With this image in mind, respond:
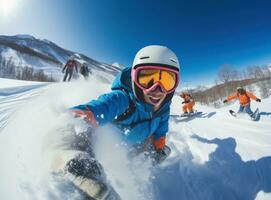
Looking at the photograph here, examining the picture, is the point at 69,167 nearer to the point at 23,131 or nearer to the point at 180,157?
the point at 23,131

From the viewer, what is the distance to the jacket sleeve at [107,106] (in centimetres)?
203

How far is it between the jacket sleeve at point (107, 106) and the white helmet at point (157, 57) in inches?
17.2

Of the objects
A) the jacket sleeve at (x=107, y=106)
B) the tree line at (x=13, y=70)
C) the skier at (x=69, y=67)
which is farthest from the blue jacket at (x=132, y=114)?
the tree line at (x=13, y=70)

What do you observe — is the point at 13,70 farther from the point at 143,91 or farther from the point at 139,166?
the point at 143,91

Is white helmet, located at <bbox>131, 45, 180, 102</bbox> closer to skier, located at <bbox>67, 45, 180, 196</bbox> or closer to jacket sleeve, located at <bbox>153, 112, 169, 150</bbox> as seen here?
skier, located at <bbox>67, 45, 180, 196</bbox>

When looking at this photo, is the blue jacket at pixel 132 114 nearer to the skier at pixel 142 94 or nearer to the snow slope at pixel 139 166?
the skier at pixel 142 94

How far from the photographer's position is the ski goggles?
2.58m

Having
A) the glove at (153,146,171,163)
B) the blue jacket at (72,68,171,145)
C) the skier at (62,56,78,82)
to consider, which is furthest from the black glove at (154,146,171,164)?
the skier at (62,56,78,82)

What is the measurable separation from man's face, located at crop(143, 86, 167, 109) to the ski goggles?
1.8 inches

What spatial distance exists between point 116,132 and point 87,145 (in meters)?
1.00

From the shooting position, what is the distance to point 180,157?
3.48 meters

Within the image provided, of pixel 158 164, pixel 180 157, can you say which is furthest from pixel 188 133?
pixel 158 164

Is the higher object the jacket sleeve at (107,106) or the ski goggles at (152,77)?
the ski goggles at (152,77)

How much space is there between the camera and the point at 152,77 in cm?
259
